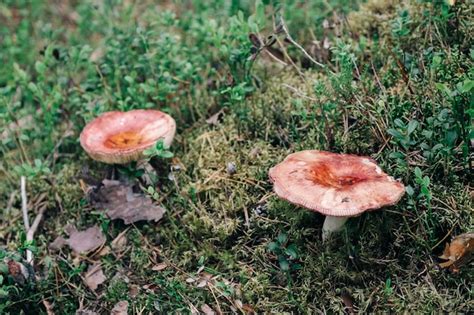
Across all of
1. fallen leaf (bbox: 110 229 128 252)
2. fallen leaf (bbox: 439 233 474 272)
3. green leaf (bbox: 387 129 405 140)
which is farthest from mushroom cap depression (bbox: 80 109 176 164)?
fallen leaf (bbox: 439 233 474 272)

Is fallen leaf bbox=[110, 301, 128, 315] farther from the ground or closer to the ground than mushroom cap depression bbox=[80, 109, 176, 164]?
closer to the ground

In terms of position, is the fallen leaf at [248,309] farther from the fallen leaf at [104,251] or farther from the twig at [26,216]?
the twig at [26,216]

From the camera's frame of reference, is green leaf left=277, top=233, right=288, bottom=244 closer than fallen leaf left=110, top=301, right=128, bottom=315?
Yes

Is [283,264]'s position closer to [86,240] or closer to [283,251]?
[283,251]

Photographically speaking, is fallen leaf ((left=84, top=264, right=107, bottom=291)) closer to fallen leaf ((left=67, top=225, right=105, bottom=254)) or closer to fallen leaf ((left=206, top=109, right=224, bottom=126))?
fallen leaf ((left=67, top=225, right=105, bottom=254))

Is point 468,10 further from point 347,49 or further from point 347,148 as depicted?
point 347,148
